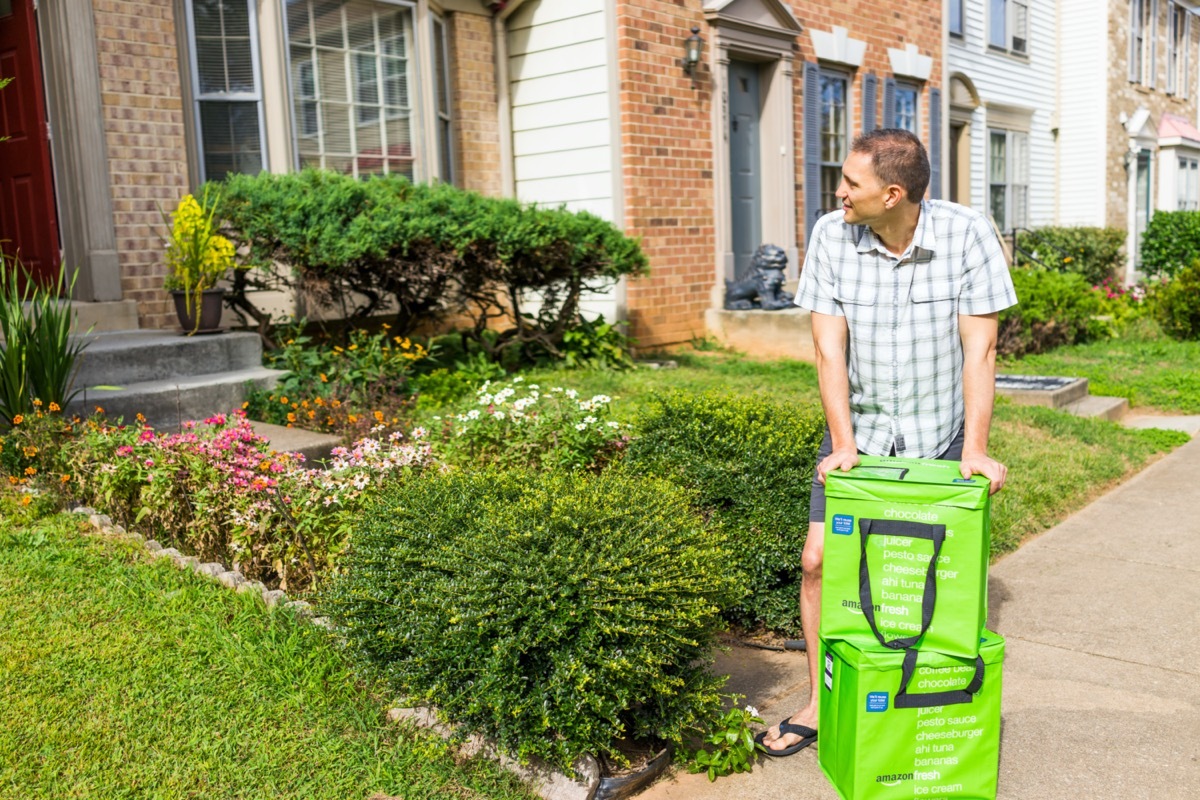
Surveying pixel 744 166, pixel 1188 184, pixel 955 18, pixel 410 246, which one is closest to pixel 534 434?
pixel 410 246

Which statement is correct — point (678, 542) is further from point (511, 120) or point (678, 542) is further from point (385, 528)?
point (511, 120)

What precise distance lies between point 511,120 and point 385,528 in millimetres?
7943

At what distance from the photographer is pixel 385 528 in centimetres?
340

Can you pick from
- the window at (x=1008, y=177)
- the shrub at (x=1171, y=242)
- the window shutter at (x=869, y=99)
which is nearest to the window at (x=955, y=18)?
the window at (x=1008, y=177)

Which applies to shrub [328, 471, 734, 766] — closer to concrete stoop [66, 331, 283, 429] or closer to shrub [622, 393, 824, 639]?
shrub [622, 393, 824, 639]

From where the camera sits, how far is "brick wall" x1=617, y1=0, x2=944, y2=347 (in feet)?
32.9

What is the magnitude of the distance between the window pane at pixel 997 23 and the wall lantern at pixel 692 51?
9211 millimetres

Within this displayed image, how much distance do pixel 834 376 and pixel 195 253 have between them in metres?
5.13

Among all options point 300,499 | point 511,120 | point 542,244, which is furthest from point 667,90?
point 300,499

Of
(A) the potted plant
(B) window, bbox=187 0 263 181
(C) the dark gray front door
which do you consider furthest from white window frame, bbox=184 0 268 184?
(C) the dark gray front door

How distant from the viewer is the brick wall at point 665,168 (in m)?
10.0

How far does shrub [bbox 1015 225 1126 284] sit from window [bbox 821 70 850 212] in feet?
21.0

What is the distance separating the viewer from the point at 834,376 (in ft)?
10.7

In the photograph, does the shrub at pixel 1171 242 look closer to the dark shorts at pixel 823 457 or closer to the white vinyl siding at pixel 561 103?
the white vinyl siding at pixel 561 103
